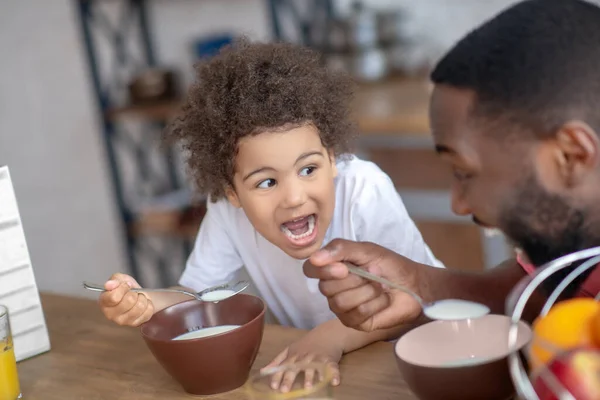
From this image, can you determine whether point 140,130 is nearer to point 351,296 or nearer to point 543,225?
point 351,296

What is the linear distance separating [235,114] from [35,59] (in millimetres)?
2012

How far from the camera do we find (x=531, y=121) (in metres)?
0.75

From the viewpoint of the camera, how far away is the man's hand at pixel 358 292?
3.00 feet

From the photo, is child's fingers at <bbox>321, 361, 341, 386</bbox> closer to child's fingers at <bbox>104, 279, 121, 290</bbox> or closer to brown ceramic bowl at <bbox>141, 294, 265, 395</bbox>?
brown ceramic bowl at <bbox>141, 294, 265, 395</bbox>

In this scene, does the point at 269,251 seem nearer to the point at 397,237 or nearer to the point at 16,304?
the point at 397,237

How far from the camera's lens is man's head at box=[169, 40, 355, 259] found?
1.09 meters

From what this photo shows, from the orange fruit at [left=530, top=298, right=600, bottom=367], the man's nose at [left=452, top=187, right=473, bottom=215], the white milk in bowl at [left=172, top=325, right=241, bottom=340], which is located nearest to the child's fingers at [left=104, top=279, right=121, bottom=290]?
the white milk in bowl at [left=172, top=325, right=241, bottom=340]

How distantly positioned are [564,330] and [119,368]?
2.01 ft

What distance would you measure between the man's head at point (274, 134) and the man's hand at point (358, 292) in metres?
0.17

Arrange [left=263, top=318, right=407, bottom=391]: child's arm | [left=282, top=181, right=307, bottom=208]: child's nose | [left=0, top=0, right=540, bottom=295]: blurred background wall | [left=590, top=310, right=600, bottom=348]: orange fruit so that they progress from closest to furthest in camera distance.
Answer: [left=590, top=310, right=600, bottom=348]: orange fruit → [left=263, top=318, right=407, bottom=391]: child's arm → [left=282, top=181, right=307, bottom=208]: child's nose → [left=0, top=0, right=540, bottom=295]: blurred background wall

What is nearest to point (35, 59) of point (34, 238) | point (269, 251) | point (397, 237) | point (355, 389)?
point (34, 238)

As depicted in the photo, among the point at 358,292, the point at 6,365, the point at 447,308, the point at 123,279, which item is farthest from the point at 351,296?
the point at 6,365

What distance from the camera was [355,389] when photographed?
891mm

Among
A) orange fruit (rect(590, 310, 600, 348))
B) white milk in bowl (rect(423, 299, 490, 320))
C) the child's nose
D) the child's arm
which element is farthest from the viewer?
the child's nose
